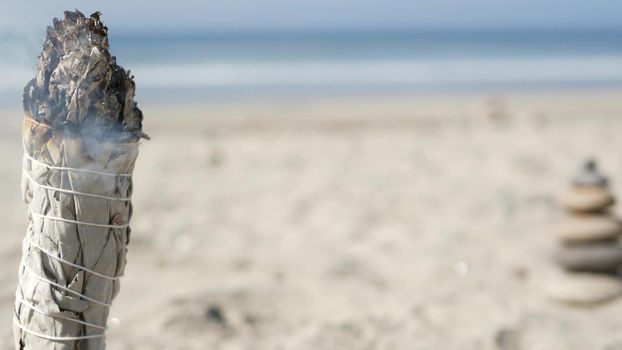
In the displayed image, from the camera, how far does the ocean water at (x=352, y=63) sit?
57.8ft

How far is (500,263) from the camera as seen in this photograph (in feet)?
16.6

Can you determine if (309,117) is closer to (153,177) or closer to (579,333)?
(153,177)

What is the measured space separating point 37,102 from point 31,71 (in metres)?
0.19

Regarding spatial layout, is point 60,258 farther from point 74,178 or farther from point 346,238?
point 346,238

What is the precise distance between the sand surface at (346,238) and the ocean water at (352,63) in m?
7.13

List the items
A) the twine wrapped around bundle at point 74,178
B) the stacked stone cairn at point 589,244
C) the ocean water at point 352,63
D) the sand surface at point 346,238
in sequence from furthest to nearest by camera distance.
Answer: the ocean water at point 352,63, the stacked stone cairn at point 589,244, the sand surface at point 346,238, the twine wrapped around bundle at point 74,178

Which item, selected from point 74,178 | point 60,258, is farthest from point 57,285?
point 74,178

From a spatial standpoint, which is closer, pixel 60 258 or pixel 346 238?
pixel 60 258

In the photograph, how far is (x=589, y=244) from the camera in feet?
14.9

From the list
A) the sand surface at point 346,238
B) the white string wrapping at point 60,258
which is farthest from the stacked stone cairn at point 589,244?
the white string wrapping at point 60,258

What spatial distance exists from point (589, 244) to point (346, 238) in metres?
1.73

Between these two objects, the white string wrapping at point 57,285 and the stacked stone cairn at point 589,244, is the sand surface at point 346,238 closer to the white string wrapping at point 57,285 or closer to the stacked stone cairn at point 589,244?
the stacked stone cairn at point 589,244

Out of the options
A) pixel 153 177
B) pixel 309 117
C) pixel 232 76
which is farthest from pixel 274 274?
pixel 232 76

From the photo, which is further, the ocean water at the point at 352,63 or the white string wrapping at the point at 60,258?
the ocean water at the point at 352,63
